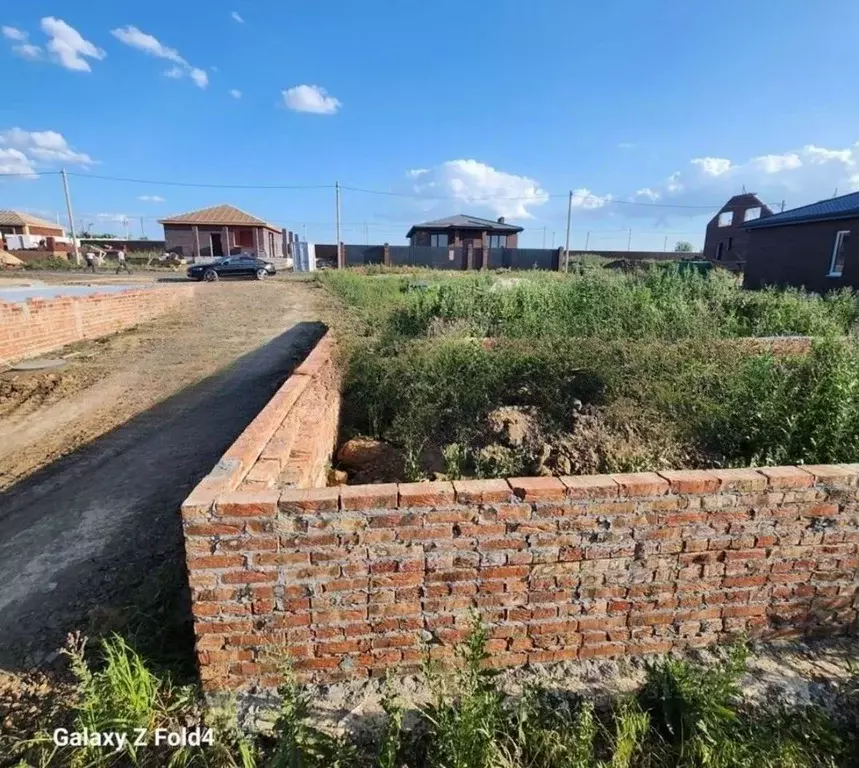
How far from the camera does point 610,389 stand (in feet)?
12.4

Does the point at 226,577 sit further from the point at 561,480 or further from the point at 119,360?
the point at 119,360

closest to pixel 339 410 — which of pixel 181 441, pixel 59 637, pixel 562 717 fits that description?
pixel 181 441

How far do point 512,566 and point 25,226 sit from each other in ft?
199

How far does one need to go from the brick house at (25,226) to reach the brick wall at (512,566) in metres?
58.2

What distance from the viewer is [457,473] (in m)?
3.24

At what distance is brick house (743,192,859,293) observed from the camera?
15992 mm

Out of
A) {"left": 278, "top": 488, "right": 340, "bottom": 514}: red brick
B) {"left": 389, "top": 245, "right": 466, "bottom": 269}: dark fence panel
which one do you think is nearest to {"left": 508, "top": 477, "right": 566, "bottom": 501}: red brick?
{"left": 278, "top": 488, "right": 340, "bottom": 514}: red brick

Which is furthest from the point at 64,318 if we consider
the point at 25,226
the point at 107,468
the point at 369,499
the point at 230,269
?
the point at 25,226

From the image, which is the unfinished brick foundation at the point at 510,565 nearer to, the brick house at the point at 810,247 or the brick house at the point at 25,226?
the brick house at the point at 810,247

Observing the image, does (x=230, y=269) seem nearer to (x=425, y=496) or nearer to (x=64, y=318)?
(x=64, y=318)

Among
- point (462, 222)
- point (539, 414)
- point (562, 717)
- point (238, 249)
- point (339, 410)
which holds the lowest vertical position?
point (562, 717)

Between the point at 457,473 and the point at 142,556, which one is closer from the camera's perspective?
the point at 142,556

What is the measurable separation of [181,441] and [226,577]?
9.38 feet

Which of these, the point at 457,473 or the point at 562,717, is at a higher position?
the point at 457,473
